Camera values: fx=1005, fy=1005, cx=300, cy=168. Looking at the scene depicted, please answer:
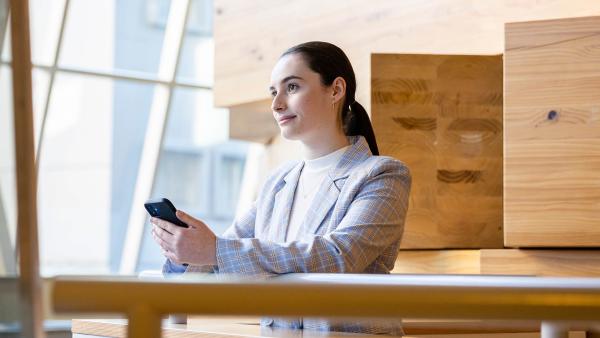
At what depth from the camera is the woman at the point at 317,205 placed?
245 cm

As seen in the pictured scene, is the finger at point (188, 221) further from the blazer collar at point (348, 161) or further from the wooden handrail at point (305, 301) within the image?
the wooden handrail at point (305, 301)

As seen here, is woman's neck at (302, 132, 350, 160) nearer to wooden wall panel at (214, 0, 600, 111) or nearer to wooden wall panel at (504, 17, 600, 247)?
wooden wall panel at (504, 17, 600, 247)

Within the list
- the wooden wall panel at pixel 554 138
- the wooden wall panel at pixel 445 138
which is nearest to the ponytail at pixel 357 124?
the wooden wall panel at pixel 554 138

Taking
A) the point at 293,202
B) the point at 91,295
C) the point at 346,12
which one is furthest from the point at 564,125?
the point at 91,295

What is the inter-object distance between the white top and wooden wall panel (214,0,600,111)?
1.73 meters

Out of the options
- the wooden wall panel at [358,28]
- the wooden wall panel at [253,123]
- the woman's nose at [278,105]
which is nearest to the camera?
the woman's nose at [278,105]

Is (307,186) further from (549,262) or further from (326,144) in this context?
(549,262)

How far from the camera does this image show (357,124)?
9.52 ft

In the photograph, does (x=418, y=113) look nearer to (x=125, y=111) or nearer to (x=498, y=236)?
(x=498, y=236)

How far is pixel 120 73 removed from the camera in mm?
7840

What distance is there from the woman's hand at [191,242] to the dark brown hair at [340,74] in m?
0.61

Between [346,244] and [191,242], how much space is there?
38 centimetres

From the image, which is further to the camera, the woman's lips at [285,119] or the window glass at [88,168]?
the window glass at [88,168]

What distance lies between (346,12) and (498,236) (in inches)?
58.3
